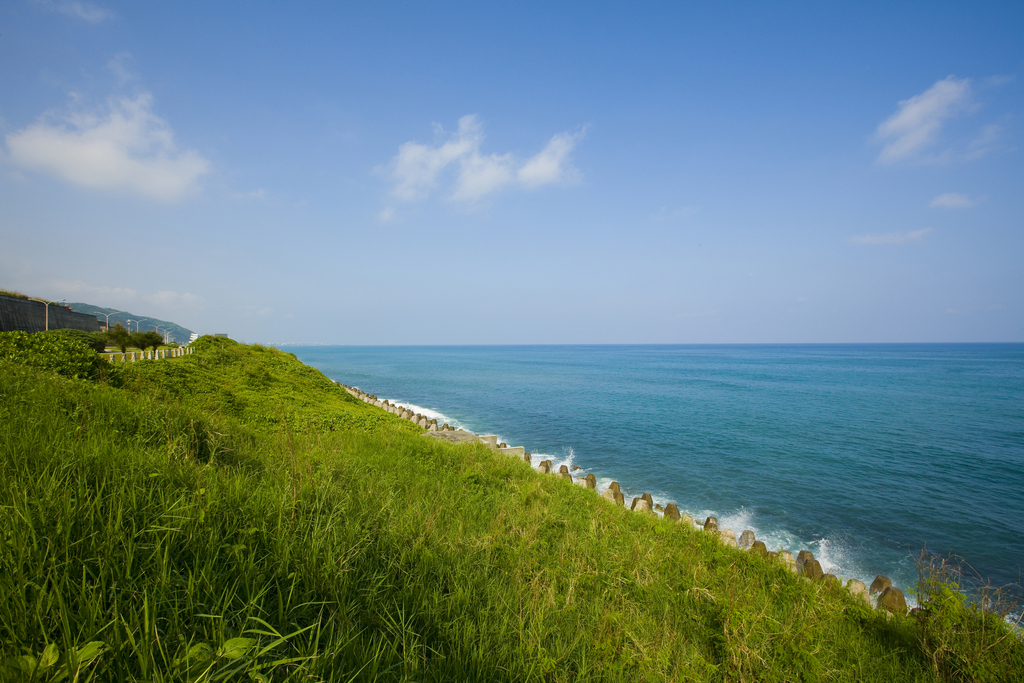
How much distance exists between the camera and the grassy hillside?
242cm

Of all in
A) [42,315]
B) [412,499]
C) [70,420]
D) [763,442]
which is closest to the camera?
[70,420]

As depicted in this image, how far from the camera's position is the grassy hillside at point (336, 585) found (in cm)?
242

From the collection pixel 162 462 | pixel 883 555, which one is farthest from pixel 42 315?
pixel 883 555

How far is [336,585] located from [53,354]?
982 cm

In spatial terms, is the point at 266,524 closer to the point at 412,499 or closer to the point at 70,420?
the point at 412,499

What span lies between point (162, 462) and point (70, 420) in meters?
2.05

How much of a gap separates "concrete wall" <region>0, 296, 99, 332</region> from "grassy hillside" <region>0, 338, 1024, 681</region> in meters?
29.8

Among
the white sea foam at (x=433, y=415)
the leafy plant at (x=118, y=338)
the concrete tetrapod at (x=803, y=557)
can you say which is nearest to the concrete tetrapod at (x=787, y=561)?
the concrete tetrapod at (x=803, y=557)

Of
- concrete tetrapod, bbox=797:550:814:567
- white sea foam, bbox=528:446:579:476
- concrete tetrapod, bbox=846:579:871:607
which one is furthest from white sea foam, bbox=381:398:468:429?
concrete tetrapod, bbox=846:579:871:607

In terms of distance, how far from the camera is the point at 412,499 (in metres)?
6.41

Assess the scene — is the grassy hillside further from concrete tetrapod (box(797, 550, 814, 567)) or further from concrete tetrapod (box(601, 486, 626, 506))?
concrete tetrapod (box(601, 486, 626, 506))

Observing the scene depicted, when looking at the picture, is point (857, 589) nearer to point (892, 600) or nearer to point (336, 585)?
point (892, 600)

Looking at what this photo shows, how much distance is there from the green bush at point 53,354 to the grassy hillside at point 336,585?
221cm

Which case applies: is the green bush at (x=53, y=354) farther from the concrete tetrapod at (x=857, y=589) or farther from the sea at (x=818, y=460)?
the sea at (x=818, y=460)
